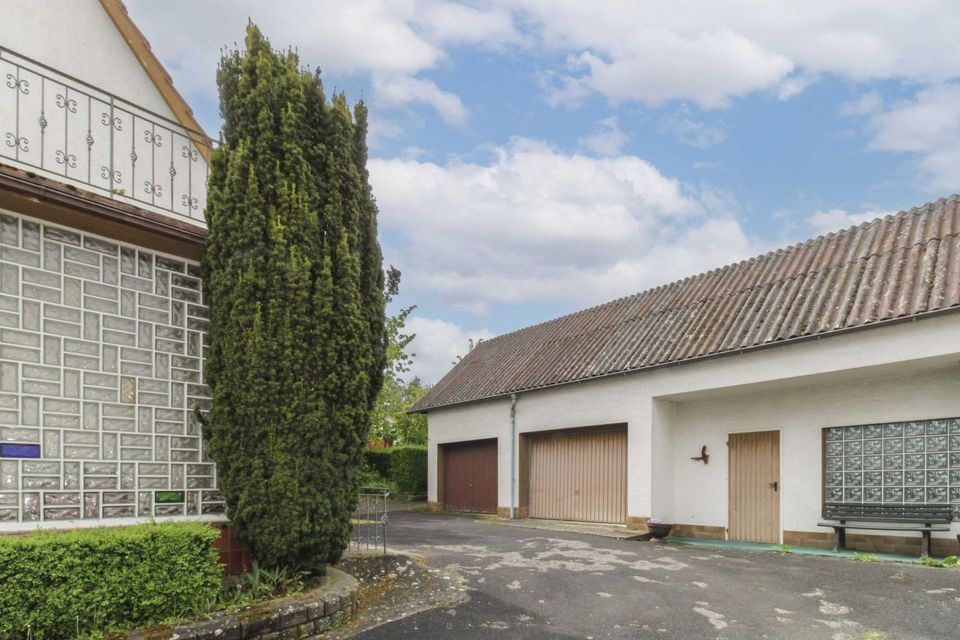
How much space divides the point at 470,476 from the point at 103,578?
14312 millimetres

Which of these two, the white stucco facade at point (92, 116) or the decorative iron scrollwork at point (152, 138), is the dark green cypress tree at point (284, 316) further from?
the white stucco facade at point (92, 116)

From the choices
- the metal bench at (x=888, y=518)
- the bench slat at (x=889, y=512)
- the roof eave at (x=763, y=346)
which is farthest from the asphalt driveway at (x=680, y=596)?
the roof eave at (x=763, y=346)

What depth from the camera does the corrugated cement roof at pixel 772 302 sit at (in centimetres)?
1031

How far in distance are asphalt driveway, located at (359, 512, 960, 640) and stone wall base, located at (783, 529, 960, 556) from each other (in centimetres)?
115

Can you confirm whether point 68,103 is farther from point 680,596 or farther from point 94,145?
point 680,596

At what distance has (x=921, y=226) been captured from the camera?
11.3m

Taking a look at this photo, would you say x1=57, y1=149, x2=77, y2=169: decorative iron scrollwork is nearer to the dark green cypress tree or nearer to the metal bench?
the dark green cypress tree

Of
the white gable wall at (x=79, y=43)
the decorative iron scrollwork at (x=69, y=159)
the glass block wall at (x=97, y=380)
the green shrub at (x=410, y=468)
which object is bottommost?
the green shrub at (x=410, y=468)

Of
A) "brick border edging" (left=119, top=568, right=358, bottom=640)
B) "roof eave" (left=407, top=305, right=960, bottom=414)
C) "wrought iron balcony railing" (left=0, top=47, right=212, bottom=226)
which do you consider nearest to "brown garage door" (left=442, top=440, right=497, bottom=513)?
"roof eave" (left=407, top=305, right=960, bottom=414)

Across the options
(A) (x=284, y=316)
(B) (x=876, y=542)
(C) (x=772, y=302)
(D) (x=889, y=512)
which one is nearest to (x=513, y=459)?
(C) (x=772, y=302)

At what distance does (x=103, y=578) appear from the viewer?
5.40 metres

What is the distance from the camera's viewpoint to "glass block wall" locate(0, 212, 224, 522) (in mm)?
5906

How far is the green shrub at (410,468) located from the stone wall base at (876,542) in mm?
13391

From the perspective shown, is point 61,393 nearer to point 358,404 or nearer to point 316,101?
point 358,404
